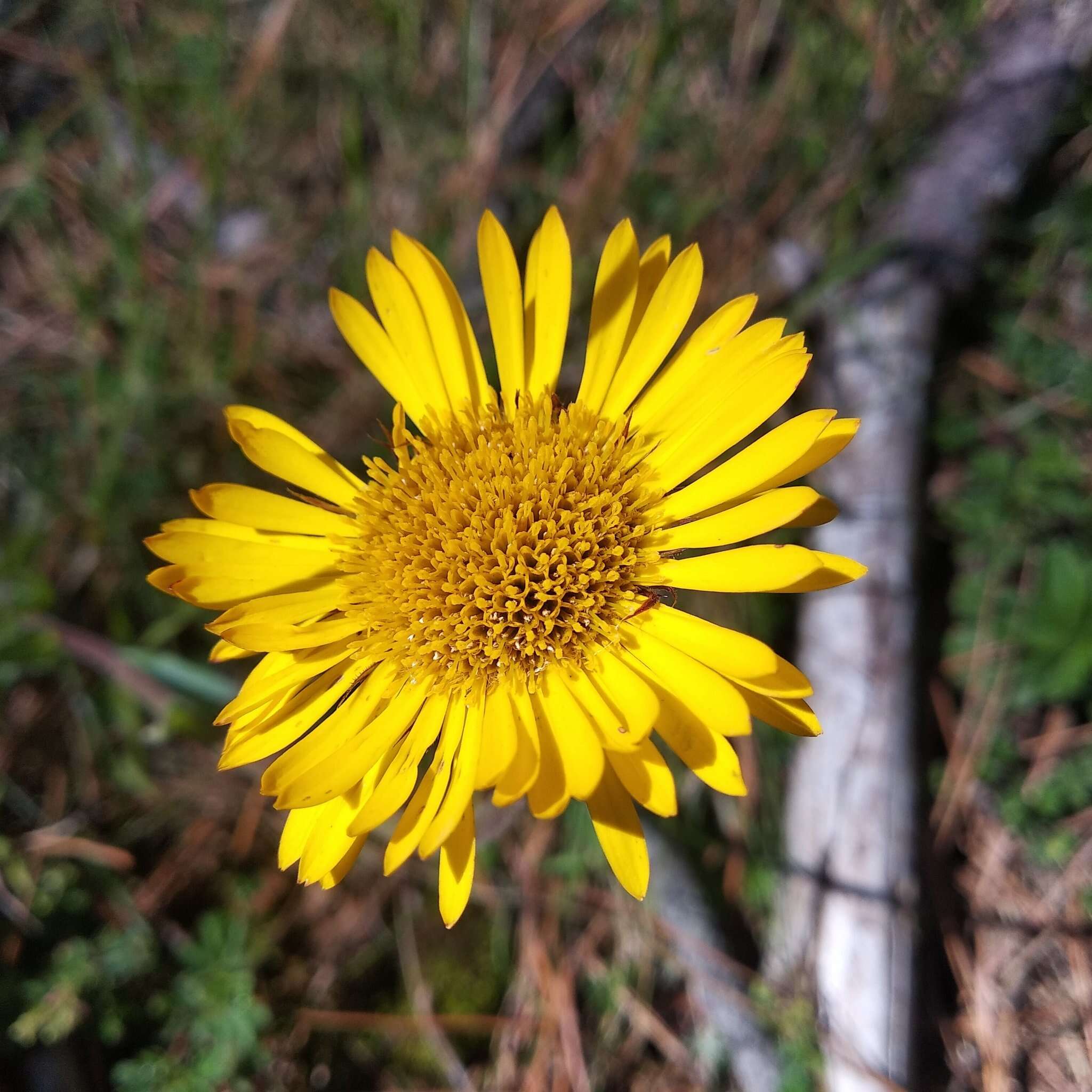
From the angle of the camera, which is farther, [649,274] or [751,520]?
[649,274]

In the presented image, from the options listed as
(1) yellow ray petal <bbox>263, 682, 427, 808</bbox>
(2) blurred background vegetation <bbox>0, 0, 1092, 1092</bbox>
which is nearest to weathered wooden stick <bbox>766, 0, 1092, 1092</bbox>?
(2) blurred background vegetation <bbox>0, 0, 1092, 1092</bbox>

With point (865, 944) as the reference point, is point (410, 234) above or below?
above

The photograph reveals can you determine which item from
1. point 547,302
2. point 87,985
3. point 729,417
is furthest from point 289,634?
point 87,985

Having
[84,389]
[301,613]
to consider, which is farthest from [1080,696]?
[84,389]

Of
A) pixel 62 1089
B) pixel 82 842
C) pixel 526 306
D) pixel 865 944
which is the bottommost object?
pixel 62 1089

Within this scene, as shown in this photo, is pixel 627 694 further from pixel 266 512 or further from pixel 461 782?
pixel 266 512

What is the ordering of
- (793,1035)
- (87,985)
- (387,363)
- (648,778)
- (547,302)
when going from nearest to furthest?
(648,778), (547,302), (387,363), (793,1035), (87,985)

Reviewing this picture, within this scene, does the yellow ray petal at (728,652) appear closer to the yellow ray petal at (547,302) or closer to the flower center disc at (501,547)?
the flower center disc at (501,547)

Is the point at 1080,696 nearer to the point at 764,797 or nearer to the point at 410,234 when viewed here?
the point at 764,797
